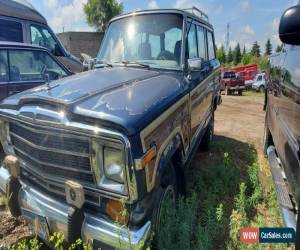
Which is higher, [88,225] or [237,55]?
[237,55]

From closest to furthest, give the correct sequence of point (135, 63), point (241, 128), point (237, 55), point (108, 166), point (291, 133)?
point (108, 166)
point (291, 133)
point (135, 63)
point (241, 128)
point (237, 55)

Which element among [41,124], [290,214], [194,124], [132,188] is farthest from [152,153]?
[194,124]

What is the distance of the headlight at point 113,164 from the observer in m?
2.38

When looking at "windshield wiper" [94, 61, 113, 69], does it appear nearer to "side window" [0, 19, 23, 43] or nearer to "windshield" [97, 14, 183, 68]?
"windshield" [97, 14, 183, 68]

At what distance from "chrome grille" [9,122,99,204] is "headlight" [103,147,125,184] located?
5.8 inches

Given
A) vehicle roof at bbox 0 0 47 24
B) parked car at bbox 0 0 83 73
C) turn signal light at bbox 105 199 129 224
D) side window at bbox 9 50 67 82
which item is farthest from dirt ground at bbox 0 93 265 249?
vehicle roof at bbox 0 0 47 24

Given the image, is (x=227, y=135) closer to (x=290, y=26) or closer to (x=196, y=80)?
(x=196, y=80)

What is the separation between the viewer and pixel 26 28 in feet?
31.0

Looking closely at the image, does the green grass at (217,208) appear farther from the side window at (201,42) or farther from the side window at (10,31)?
the side window at (10,31)

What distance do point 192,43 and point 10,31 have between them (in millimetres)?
6639

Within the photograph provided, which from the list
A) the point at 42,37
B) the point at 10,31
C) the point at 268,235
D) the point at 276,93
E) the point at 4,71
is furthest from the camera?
the point at 42,37

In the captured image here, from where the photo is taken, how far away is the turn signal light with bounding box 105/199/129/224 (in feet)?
7.89

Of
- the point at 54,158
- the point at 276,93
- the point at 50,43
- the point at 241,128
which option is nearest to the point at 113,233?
the point at 54,158

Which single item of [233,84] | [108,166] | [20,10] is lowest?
[233,84]
